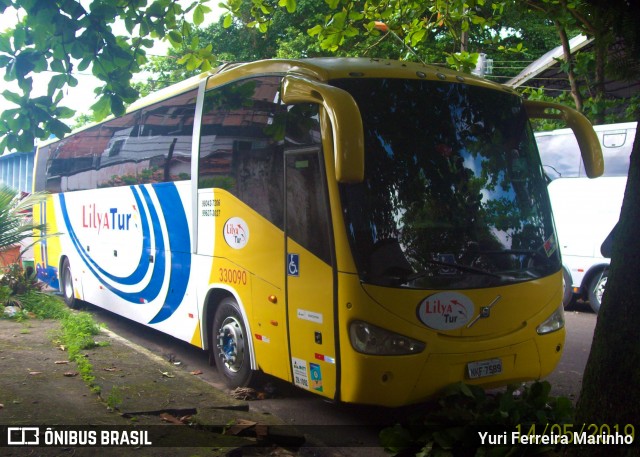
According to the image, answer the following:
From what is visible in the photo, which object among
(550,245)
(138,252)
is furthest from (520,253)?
(138,252)

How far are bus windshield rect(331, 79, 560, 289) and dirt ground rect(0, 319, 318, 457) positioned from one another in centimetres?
154

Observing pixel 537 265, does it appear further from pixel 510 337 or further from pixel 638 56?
pixel 638 56

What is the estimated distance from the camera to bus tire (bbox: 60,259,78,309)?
12500 mm

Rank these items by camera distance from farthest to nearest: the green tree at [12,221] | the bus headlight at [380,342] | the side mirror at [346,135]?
the green tree at [12,221] → the bus headlight at [380,342] → the side mirror at [346,135]

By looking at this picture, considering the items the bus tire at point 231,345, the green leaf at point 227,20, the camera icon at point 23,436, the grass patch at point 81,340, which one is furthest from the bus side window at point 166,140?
the camera icon at point 23,436

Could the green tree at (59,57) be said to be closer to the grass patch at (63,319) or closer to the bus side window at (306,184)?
the bus side window at (306,184)

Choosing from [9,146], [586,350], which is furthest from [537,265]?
[9,146]

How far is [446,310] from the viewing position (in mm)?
5199

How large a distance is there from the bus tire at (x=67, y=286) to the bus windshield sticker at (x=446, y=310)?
8.88 metres

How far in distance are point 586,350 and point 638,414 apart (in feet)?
18.8

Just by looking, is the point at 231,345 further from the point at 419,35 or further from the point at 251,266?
the point at 419,35

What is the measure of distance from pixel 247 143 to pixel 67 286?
7.74m

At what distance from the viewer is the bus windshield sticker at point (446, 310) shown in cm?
514

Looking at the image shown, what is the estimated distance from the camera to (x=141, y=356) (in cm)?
793
